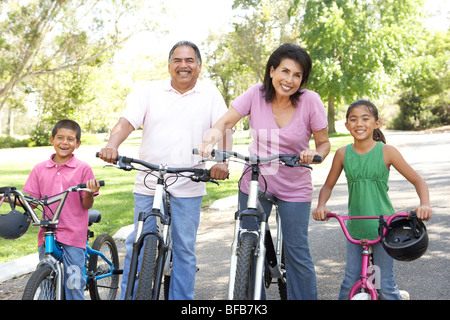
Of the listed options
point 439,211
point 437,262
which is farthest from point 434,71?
point 437,262

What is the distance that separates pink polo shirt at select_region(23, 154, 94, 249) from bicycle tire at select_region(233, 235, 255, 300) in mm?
1402

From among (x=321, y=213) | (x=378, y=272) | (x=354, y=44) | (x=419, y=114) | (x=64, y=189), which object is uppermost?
(x=354, y=44)

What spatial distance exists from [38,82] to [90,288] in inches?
1425

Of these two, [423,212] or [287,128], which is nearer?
[423,212]

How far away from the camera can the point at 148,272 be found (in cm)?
313

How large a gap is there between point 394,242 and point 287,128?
3.45ft

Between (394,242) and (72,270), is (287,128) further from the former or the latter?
(72,270)

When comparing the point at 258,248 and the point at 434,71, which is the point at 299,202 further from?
the point at 434,71

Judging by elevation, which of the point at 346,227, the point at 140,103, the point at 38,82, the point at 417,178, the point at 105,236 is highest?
the point at 38,82

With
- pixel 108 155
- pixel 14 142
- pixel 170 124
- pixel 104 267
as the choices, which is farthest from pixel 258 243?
pixel 14 142

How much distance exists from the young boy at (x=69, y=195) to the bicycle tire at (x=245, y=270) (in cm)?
131

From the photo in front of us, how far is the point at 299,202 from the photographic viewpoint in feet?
12.3

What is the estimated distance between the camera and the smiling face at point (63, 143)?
3.90 metres

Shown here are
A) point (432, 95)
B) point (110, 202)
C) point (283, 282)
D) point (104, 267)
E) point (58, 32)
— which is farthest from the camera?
point (432, 95)
